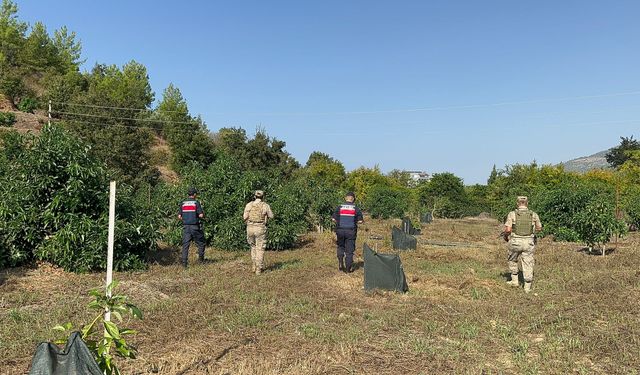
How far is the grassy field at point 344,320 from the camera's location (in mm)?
4457

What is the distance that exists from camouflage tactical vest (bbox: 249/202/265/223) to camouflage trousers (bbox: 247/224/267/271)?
0.34 feet

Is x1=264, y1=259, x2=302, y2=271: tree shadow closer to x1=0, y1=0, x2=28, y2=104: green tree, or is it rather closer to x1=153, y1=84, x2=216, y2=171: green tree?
x1=153, y1=84, x2=216, y2=171: green tree

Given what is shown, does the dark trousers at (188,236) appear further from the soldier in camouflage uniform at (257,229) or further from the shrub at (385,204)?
the shrub at (385,204)

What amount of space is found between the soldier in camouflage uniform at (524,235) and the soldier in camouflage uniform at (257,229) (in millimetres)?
4593

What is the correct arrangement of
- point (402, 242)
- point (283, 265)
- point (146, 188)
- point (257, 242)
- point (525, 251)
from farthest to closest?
point (146, 188), point (402, 242), point (283, 265), point (257, 242), point (525, 251)

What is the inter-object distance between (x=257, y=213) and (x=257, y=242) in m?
0.60

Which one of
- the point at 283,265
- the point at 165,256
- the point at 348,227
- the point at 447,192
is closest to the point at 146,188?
the point at 165,256

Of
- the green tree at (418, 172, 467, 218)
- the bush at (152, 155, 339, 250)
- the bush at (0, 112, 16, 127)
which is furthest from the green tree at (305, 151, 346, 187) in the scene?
the bush at (152, 155, 339, 250)

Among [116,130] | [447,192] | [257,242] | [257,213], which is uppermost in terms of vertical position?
[116,130]

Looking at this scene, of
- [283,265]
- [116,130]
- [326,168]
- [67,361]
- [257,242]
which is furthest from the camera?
[326,168]

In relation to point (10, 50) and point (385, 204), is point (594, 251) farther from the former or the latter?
point (10, 50)

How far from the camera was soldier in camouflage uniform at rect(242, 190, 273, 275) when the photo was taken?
914 cm

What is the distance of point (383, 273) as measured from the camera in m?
7.59

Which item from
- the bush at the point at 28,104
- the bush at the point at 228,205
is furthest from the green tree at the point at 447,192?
the bush at the point at 28,104
